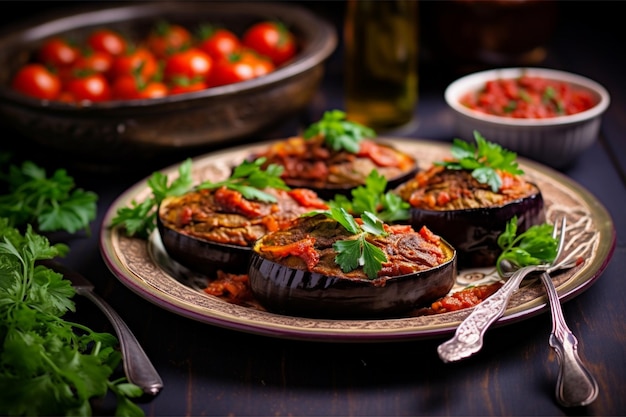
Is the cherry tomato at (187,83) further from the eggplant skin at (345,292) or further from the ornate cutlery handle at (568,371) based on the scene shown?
the ornate cutlery handle at (568,371)

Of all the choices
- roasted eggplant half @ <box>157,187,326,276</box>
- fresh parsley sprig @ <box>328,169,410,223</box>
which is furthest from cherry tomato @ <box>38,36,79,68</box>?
fresh parsley sprig @ <box>328,169,410,223</box>

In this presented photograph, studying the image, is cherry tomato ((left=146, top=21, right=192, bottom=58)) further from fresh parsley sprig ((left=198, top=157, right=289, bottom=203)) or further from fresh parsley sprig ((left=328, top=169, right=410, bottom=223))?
fresh parsley sprig ((left=328, top=169, right=410, bottom=223))

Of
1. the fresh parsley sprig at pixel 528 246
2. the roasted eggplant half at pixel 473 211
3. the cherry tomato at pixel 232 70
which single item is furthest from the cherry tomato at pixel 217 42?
the fresh parsley sprig at pixel 528 246

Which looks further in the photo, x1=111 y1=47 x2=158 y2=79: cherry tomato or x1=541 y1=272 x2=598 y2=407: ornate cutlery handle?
x1=111 y1=47 x2=158 y2=79: cherry tomato

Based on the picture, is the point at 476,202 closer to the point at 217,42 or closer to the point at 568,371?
the point at 568,371

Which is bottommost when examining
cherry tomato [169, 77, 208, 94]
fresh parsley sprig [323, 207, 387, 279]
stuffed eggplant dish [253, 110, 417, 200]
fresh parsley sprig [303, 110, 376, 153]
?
cherry tomato [169, 77, 208, 94]

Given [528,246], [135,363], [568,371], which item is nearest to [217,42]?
[528,246]

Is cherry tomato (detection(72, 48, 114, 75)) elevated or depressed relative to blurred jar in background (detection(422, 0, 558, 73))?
depressed

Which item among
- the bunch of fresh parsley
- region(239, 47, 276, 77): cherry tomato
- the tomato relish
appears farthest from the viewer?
region(239, 47, 276, 77): cherry tomato
